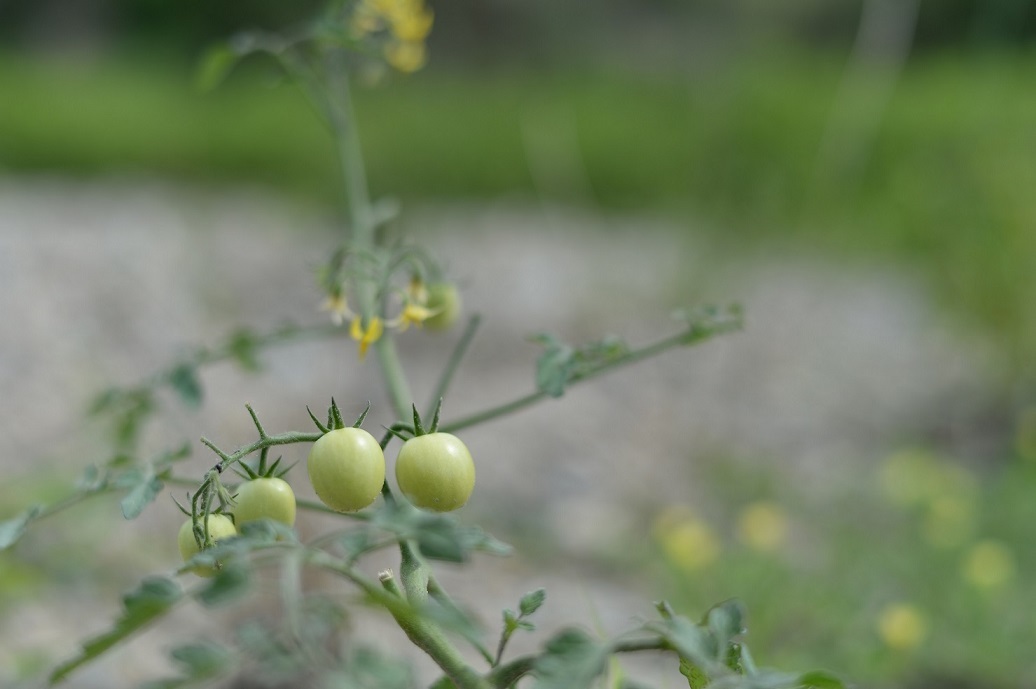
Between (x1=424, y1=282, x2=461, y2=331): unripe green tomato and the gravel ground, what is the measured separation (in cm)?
75

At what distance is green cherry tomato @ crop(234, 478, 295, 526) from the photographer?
506mm

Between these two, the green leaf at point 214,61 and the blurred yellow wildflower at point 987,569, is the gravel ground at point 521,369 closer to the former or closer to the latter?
the blurred yellow wildflower at point 987,569

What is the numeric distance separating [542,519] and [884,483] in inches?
24.9

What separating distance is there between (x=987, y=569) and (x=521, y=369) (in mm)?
1602

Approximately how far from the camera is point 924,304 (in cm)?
341

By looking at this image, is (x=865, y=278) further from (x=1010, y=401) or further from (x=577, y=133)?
(x=577, y=133)

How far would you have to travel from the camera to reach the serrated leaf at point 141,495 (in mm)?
500

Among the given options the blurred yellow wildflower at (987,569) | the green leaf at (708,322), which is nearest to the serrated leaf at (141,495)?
the green leaf at (708,322)

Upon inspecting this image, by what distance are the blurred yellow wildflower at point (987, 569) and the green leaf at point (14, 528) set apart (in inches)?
50.9

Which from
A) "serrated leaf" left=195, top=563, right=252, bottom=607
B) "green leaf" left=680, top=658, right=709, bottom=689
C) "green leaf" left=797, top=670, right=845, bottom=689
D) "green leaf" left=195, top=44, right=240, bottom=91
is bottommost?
"green leaf" left=680, top=658, right=709, bottom=689

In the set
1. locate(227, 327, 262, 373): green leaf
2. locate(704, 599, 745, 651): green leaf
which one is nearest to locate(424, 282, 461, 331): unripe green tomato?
locate(227, 327, 262, 373): green leaf

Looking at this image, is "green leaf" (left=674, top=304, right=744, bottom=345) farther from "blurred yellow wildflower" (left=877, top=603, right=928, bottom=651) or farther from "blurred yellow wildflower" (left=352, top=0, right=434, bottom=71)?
"blurred yellow wildflower" (left=877, top=603, right=928, bottom=651)

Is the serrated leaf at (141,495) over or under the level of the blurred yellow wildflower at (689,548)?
over

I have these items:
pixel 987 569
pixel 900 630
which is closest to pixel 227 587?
pixel 900 630
